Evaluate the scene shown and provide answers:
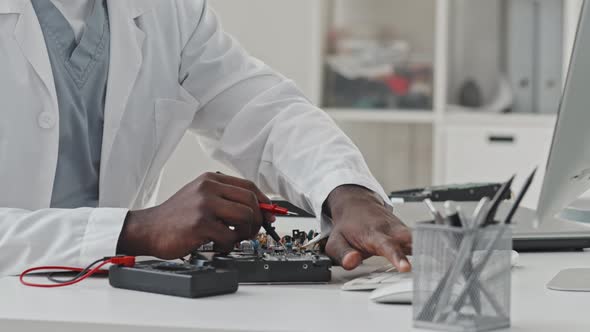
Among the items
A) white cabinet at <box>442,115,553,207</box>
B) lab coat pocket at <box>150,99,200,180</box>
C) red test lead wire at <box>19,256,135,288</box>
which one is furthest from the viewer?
white cabinet at <box>442,115,553,207</box>

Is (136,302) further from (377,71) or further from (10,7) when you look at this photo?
(377,71)

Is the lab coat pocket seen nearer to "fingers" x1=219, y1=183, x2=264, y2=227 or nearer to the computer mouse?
"fingers" x1=219, y1=183, x2=264, y2=227

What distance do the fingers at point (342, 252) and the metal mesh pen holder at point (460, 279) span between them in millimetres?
281

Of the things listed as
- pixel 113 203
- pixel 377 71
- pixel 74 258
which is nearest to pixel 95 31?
pixel 113 203

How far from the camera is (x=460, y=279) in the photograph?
812 mm

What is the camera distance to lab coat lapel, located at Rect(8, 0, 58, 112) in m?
1.43

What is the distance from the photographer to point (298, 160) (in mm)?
1479

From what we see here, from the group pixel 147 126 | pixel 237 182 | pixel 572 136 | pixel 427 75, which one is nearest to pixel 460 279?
pixel 572 136

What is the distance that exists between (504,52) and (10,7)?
8.56ft

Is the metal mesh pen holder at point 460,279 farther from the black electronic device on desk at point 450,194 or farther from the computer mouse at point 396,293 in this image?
the black electronic device on desk at point 450,194

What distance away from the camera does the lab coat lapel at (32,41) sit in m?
1.43

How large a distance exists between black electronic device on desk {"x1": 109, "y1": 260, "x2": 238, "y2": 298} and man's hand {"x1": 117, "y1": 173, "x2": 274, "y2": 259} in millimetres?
119

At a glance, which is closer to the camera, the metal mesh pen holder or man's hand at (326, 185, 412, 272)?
the metal mesh pen holder

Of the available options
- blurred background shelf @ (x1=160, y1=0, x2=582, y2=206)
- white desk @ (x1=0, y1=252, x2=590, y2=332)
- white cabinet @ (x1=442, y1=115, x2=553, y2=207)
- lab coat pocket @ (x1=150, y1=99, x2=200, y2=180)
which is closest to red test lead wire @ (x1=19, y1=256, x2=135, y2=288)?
white desk @ (x1=0, y1=252, x2=590, y2=332)
